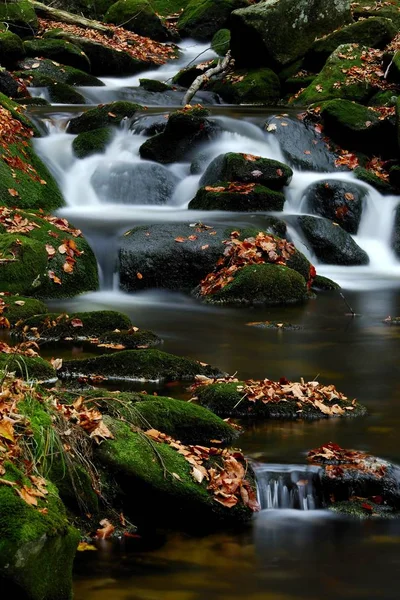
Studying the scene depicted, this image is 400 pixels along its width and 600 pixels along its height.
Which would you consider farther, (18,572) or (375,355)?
(375,355)

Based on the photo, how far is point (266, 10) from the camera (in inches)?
814

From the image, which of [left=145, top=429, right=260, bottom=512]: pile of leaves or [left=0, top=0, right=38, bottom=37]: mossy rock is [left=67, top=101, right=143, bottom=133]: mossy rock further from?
[left=145, top=429, right=260, bottom=512]: pile of leaves

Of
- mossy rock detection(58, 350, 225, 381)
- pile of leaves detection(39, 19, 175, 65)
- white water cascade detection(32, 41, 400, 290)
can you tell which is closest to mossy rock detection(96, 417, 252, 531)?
mossy rock detection(58, 350, 225, 381)

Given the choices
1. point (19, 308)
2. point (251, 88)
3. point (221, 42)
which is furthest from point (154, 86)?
point (19, 308)

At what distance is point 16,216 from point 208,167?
13.8 feet

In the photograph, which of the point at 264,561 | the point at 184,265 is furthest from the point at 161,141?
the point at 264,561

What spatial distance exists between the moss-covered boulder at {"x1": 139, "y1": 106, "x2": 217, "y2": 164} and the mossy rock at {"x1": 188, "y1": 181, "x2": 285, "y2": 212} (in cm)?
165

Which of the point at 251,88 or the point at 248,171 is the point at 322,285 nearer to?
the point at 248,171

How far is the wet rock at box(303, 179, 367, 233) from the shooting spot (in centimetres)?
1439

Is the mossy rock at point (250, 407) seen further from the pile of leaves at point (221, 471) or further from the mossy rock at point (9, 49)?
the mossy rock at point (9, 49)

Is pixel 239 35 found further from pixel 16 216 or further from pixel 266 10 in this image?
pixel 16 216

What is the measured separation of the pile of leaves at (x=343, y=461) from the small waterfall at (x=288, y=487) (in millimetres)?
112

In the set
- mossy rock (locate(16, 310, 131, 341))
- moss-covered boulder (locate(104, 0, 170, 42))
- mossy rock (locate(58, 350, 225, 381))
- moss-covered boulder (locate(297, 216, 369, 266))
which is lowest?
mossy rock (locate(58, 350, 225, 381))

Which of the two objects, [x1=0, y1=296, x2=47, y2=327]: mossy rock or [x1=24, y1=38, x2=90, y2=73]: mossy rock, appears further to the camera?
[x1=24, y1=38, x2=90, y2=73]: mossy rock
